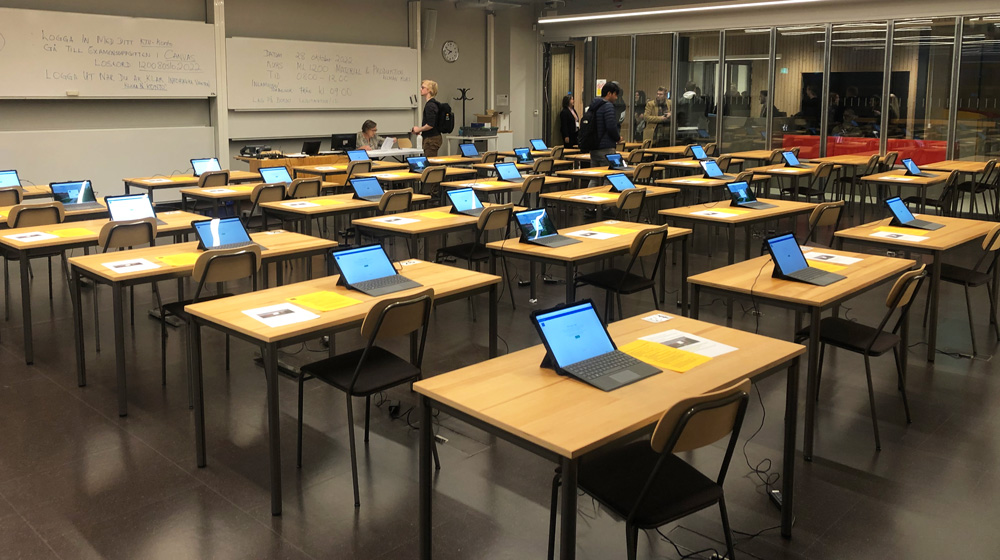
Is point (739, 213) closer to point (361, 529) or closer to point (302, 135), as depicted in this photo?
point (361, 529)

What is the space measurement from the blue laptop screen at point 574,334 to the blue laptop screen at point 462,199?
3.55 meters

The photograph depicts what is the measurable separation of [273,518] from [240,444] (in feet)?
2.46

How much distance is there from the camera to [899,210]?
5418mm

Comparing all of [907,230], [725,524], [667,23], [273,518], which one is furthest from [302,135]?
[725,524]

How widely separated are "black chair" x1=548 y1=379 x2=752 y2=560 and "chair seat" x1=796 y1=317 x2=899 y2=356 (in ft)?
5.14

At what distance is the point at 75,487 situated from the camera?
3273 millimetres

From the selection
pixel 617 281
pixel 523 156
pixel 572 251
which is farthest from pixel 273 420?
pixel 523 156

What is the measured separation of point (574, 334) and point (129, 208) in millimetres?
3984

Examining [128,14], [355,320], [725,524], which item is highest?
[128,14]

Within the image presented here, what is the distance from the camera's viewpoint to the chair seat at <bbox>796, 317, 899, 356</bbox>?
3.75 meters

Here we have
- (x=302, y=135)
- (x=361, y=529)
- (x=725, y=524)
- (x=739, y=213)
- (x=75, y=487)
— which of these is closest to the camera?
(x=725, y=524)

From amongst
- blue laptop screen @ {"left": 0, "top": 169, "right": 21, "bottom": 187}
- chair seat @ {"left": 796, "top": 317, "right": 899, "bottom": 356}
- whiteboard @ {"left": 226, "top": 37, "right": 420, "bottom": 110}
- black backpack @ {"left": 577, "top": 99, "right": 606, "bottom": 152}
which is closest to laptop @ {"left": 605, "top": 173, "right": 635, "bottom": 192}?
black backpack @ {"left": 577, "top": 99, "right": 606, "bottom": 152}

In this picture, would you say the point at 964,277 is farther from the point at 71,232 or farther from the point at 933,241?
the point at 71,232

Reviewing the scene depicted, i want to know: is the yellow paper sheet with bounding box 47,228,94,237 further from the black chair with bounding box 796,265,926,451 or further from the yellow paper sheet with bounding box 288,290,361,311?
the black chair with bounding box 796,265,926,451
